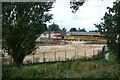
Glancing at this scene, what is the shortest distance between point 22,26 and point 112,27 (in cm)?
437

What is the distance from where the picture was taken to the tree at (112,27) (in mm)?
9781

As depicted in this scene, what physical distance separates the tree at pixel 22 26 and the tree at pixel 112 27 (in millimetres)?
3545

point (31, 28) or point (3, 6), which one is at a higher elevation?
point (3, 6)

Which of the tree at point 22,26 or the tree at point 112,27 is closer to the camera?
the tree at point 112,27

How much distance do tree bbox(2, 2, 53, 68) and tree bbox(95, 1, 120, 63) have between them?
3545mm

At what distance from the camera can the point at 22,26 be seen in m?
12.5

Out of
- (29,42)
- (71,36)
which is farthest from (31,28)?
(71,36)

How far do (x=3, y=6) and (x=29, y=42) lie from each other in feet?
7.56

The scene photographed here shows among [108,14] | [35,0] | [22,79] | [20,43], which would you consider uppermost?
[35,0]

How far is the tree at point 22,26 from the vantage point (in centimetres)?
1223

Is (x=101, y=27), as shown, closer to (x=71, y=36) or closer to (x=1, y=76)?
(x=1, y=76)

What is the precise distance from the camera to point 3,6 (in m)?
11.2

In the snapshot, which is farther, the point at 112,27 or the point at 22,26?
the point at 22,26

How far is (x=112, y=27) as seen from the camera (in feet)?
32.4
